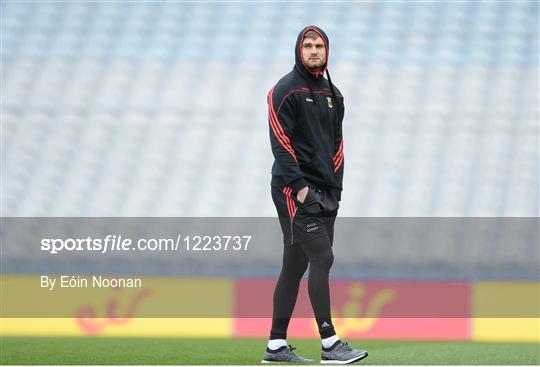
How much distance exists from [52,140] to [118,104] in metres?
0.65

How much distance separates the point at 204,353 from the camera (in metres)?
3.51

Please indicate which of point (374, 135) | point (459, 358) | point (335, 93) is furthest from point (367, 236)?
point (335, 93)

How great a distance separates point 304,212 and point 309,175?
0.39ft

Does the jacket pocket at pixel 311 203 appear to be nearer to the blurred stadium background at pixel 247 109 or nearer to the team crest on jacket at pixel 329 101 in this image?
the team crest on jacket at pixel 329 101

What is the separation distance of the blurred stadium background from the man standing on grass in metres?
3.67

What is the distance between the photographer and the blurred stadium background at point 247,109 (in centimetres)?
701

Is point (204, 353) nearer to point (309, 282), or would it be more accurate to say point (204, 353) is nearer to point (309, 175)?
point (309, 282)

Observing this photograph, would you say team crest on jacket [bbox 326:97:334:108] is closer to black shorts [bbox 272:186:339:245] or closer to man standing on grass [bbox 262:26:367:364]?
man standing on grass [bbox 262:26:367:364]

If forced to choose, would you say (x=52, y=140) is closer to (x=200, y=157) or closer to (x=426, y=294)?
(x=200, y=157)

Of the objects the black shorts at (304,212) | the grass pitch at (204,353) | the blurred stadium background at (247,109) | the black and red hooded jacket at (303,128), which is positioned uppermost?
the blurred stadium background at (247,109)

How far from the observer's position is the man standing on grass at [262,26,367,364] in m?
2.64

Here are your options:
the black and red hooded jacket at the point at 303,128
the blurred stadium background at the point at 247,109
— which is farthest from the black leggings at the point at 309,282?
the blurred stadium background at the point at 247,109

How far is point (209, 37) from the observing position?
25.6ft

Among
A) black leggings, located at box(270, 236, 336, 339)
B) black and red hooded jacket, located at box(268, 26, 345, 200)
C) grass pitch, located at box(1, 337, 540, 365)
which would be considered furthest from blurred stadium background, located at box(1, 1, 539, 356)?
black and red hooded jacket, located at box(268, 26, 345, 200)
